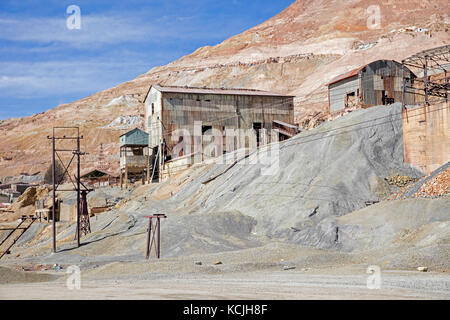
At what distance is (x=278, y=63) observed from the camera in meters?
112

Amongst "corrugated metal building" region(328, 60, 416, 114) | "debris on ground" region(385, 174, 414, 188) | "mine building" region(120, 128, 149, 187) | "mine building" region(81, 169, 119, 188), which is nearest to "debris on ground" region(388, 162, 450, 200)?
"debris on ground" region(385, 174, 414, 188)

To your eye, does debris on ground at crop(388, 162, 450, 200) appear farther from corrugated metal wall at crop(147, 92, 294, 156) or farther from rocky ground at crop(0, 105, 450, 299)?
corrugated metal wall at crop(147, 92, 294, 156)

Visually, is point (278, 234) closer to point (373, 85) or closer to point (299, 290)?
point (299, 290)

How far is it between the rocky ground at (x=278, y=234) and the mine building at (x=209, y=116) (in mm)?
6259

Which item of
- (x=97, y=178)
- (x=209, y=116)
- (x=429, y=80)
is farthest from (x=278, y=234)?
(x=97, y=178)

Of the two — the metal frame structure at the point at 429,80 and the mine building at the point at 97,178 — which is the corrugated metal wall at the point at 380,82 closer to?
the metal frame structure at the point at 429,80

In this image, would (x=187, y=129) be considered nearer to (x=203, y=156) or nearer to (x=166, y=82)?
(x=203, y=156)

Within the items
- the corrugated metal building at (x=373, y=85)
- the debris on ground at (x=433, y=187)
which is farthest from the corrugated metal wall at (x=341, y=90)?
the debris on ground at (x=433, y=187)

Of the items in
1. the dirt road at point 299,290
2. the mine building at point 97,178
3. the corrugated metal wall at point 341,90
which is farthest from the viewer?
the mine building at point 97,178

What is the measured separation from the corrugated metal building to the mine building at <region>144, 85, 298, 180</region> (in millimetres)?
8701

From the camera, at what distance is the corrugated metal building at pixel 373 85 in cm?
4062

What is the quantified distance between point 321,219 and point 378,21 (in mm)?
118591

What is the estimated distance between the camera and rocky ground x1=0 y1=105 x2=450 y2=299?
13297 millimetres

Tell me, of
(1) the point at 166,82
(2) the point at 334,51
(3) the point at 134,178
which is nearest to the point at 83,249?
(3) the point at 134,178
